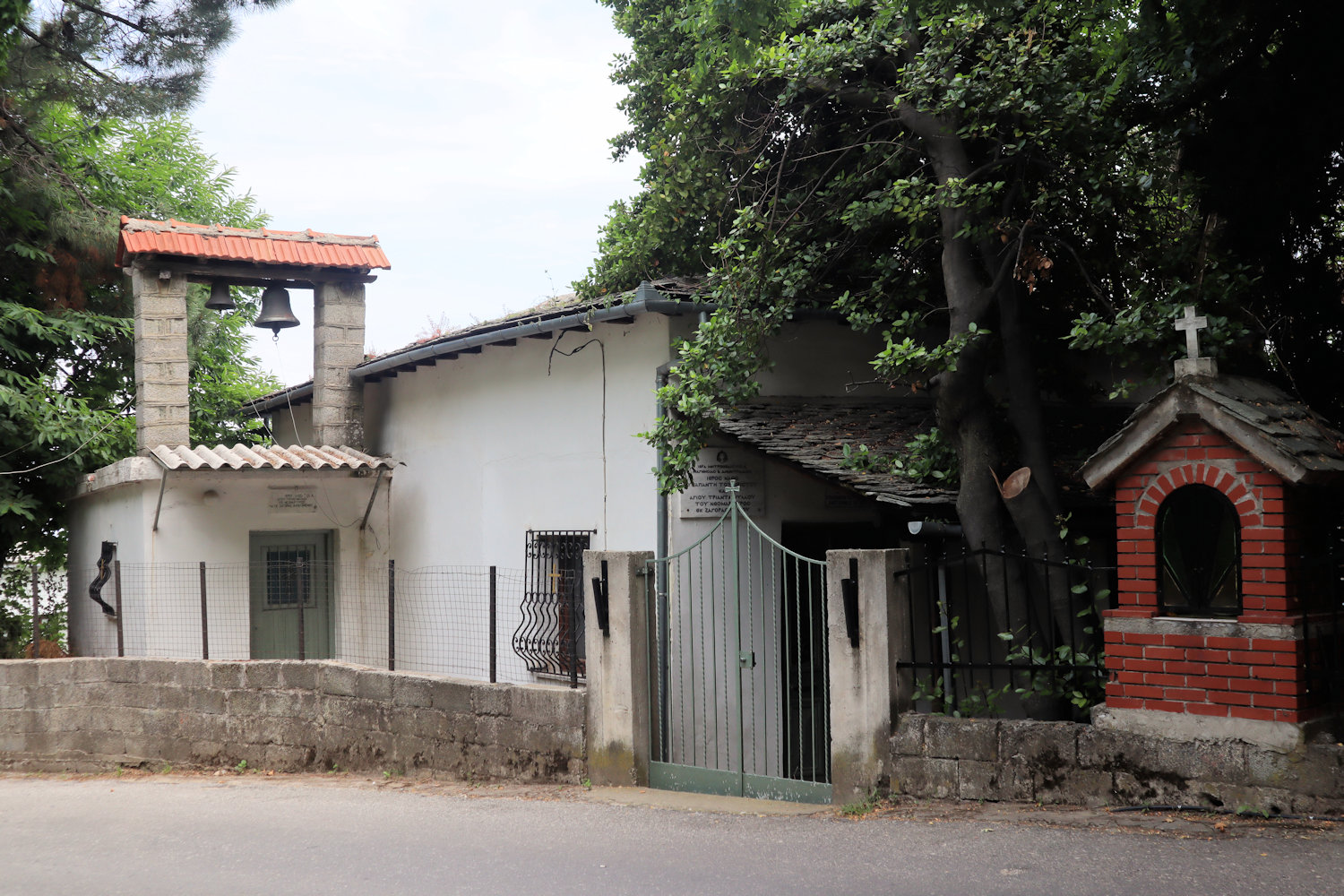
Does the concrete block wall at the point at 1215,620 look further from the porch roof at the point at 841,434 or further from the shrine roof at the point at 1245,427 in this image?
the porch roof at the point at 841,434

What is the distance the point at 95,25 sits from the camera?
34.9 ft

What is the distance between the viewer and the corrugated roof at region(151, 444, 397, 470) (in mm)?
11141

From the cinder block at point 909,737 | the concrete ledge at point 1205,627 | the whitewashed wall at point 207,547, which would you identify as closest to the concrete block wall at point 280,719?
the whitewashed wall at point 207,547

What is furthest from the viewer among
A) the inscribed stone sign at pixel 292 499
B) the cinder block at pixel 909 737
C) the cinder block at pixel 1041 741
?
the inscribed stone sign at pixel 292 499

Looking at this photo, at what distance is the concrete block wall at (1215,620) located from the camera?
573 cm

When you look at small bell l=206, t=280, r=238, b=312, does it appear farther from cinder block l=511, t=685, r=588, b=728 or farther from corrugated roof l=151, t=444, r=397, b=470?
cinder block l=511, t=685, r=588, b=728

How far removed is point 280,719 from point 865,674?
5.86m

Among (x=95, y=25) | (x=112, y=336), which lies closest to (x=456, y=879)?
(x=95, y=25)

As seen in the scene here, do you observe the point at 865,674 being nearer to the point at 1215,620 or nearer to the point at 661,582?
the point at 1215,620

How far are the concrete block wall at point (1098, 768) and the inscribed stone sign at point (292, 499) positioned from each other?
775cm

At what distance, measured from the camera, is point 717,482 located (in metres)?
9.52

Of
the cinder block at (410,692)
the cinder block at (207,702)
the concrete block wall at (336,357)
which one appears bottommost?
the cinder block at (207,702)

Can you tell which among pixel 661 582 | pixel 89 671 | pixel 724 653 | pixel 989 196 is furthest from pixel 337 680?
pixel 989 196

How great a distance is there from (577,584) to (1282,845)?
21.3ft
